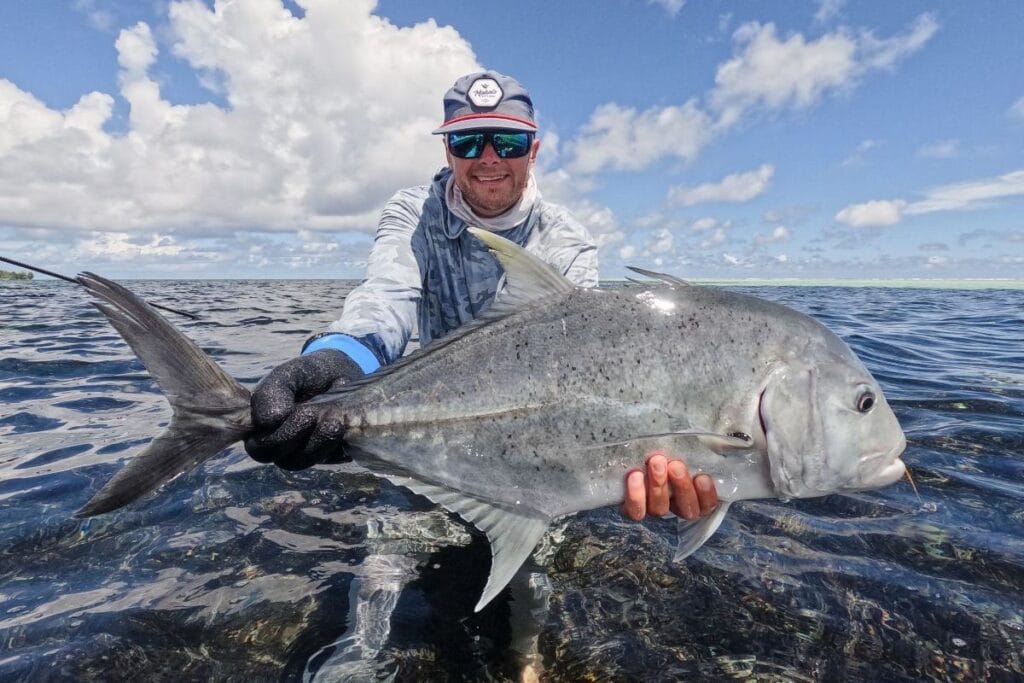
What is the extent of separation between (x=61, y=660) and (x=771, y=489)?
3.33 meters

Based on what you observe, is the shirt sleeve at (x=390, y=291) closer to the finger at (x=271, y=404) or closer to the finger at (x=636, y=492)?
the finger at (x=271, y=404)

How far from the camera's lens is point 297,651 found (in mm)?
2811

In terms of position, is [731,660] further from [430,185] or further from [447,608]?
[430,185]

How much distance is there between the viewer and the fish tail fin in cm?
233

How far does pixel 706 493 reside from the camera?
266 centimetres

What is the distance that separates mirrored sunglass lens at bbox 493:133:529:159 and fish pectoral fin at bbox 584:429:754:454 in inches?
A: 95.3

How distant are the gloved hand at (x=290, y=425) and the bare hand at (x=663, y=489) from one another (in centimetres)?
138

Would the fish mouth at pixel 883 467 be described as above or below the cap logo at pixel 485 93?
below

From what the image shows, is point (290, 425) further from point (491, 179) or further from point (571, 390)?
point (491, 179)

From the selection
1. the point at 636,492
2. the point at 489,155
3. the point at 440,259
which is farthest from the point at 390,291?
the point at 636,492

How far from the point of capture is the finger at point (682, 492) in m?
2.59

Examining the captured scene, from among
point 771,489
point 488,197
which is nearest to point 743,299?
point 771,489

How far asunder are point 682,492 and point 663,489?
0.32 ft

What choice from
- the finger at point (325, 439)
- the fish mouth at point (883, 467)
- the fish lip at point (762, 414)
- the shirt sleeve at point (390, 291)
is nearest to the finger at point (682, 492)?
the fish lip at point (762, 414)
